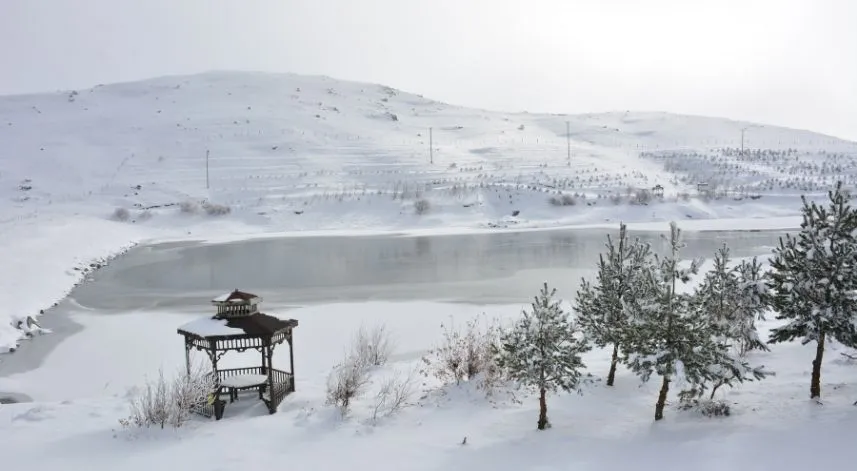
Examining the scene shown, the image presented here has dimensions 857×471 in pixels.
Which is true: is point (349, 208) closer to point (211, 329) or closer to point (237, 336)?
point (211, 329)

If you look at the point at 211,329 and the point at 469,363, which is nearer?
the point at 211,329

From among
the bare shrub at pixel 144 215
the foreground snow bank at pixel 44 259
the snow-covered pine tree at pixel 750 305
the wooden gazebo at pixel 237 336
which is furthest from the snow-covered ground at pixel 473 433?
the bare shrub at pixel 144 215

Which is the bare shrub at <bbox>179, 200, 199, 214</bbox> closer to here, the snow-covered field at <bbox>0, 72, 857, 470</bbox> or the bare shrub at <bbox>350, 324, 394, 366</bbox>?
the snow-covered field at <bbox>0, 72, 857, 470</bbox>

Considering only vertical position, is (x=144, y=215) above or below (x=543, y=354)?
above

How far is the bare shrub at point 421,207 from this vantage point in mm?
70506

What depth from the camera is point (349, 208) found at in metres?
72.7

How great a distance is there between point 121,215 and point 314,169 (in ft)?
103

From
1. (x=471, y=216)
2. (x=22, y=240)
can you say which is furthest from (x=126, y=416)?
(x=471, y=216)

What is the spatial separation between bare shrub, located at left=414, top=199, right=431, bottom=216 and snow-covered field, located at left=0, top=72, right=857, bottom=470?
0.91 ft

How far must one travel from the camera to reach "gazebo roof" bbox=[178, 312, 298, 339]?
504 inches

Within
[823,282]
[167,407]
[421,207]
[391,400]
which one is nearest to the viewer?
[823,282]

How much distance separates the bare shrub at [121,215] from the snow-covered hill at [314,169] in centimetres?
30

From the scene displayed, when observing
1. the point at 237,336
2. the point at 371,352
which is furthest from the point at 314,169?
the point at 237,336

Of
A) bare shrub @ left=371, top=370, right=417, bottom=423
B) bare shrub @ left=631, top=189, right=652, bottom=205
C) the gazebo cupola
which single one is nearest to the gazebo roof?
the gazebo cupola
